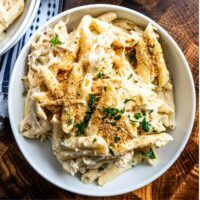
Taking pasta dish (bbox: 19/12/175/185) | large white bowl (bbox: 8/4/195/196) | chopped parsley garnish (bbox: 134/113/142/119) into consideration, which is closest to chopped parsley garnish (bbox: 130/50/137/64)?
pasta dish (bbox: 19/12/175/185)

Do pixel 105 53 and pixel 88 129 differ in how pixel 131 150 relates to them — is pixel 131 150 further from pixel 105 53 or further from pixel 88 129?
pixel 105 53

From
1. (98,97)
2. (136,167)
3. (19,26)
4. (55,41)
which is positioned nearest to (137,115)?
(98,97)

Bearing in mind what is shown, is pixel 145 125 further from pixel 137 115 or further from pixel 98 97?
pixel 98 97

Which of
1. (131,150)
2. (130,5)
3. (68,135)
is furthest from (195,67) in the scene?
(68,135)

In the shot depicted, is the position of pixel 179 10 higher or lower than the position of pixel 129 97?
higher

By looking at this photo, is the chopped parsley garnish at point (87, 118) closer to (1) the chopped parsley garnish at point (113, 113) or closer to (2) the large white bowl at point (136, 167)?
(1) the chopped parsley garnish at point (113, 113)

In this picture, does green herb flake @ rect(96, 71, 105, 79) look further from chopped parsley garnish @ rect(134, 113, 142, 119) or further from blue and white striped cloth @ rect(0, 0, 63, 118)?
blue and white striped cloth @ rect(0, 0, 63, 118)

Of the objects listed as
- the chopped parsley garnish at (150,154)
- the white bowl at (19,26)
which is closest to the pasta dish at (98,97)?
the chopped parsley garnish at (150,154)
